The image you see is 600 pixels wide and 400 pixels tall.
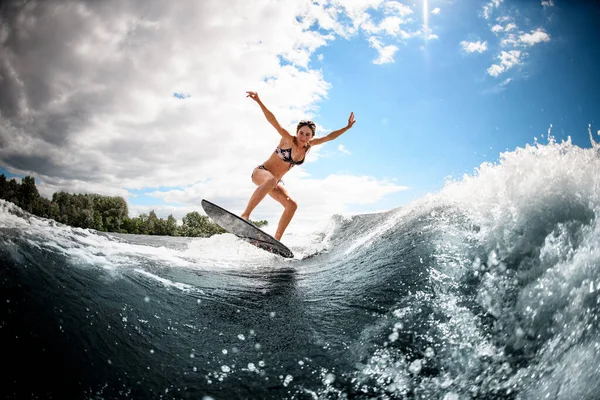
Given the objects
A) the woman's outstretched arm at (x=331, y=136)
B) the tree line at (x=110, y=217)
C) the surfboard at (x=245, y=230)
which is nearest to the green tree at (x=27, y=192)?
the tree line at (x=110, y=217)

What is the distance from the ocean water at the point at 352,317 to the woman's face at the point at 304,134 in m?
3.43

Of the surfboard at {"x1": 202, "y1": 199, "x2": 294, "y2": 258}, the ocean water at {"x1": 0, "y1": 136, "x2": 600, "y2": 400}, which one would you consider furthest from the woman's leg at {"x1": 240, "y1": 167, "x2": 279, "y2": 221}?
the ocean water at {"x1": 0, "y1": 136, "x2": 600, "y2": 400}

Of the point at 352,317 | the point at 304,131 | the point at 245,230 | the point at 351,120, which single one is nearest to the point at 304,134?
the point at 304,131

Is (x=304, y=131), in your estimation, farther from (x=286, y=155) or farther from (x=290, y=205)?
(x=290, y=205)

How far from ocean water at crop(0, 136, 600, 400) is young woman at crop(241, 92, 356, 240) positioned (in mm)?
2825

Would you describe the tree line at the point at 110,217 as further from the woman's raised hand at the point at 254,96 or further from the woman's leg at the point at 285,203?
the woman's raised hand at the point at 254,96

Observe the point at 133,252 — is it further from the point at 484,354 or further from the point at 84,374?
the point at 484,354

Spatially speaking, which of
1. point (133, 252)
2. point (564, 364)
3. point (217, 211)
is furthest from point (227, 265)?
point (564, 364)

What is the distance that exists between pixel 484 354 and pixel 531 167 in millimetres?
2589

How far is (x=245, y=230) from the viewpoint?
596cm

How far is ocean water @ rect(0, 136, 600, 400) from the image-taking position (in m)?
1.78

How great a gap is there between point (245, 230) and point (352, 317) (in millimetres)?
3721

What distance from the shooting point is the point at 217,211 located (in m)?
5.77

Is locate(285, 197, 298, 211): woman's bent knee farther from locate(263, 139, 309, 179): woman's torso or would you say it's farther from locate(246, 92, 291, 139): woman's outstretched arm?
locate(246, 92, 291, 139): woman's outstretched arm
